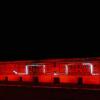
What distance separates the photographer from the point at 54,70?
45.1 m

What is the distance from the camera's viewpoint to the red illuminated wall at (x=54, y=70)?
1620 inches

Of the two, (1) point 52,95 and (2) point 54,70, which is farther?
(2) point 54,70

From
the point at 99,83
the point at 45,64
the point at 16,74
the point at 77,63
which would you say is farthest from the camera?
the point at 16,74

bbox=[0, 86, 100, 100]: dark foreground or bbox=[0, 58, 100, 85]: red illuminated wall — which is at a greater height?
bbox=[0, 58, 100, 85]: red illuminated wall

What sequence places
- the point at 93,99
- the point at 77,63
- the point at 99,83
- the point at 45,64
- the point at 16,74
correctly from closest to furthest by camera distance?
the point at 93,99 < the point at 99,83 < the point at 77,63 < the point at 45,64 < the point at 16,74

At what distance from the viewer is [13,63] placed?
50.4 meters

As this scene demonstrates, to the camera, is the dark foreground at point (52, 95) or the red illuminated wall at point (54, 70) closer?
the dark foreground at point (52, 95)

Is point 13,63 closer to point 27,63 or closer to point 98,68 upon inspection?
point 27,63

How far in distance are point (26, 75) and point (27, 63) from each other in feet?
5.41

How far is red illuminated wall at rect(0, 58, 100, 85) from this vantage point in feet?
135

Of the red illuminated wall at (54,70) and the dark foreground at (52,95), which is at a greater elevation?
the red illuminated wall at (54,70)

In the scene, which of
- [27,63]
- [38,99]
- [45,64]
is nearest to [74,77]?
[45,64]

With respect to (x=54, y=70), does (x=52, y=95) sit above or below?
below

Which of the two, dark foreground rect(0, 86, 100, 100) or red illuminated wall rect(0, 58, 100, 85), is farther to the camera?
red illuminated wall rect(0, 58, 100, 85)
